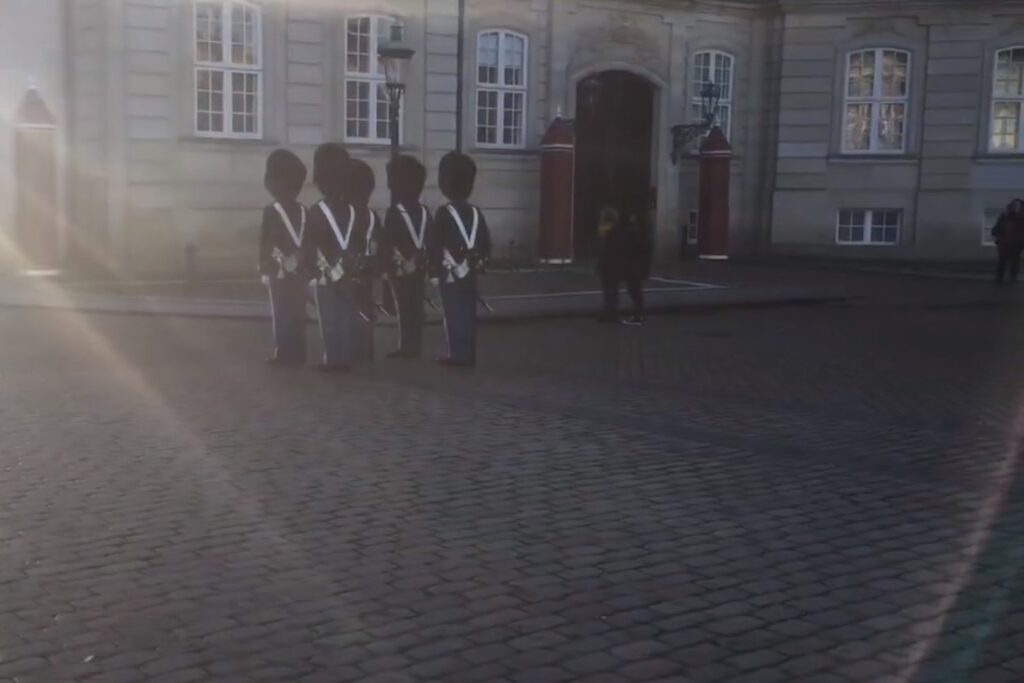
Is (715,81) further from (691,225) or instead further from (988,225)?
(988,225)

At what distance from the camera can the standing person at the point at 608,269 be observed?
60.0 feet

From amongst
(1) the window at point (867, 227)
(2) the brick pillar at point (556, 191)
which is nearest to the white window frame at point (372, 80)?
(2) the brick pillar at point (556, 191)

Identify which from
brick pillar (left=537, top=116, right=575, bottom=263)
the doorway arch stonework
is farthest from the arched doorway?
brick pillar (left=537, top=116, right=575, bottom=263)

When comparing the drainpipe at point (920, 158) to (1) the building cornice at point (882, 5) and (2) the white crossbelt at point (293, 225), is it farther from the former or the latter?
(2) the white crossbelt at point (293, 225)

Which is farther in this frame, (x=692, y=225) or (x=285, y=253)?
(x=692, y=225)

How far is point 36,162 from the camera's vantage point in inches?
961

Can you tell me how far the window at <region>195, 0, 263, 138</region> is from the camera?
83.8 ft

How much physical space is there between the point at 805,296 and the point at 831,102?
11882 millimetres

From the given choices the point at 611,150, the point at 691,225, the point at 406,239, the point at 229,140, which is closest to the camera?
the point at 406,239

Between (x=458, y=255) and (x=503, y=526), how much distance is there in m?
6.62

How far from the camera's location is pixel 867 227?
3388cm

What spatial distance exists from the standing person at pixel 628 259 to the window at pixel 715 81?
14.5 metres

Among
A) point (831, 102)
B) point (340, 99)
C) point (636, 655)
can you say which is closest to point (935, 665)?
point (636, 655)

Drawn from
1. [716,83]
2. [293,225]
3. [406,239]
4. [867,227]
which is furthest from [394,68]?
[867,227]
